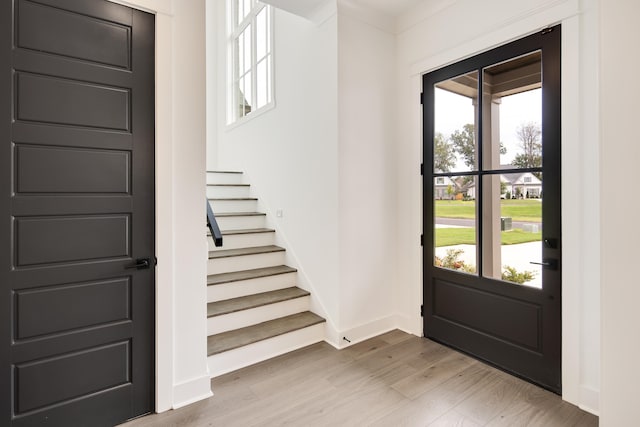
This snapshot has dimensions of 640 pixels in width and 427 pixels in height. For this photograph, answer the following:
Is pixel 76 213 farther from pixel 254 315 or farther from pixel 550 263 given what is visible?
pixel 550 263

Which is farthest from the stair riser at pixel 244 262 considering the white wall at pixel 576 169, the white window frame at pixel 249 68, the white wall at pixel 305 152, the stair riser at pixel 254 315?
the white wall at pixel 576 169

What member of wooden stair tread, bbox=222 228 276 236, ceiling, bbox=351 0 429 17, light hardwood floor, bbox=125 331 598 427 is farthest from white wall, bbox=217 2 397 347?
light hardwood floor, bbox=125 331 598 427

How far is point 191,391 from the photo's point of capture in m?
2.11

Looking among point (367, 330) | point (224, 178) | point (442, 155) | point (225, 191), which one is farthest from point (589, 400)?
point (224, 178)

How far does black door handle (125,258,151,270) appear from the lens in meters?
1.95

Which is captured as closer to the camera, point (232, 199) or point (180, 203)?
point (180, 203)

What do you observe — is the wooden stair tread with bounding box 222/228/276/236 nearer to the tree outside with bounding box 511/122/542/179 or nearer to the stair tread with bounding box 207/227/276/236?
the stair tread with bounding box 207/227/276/236

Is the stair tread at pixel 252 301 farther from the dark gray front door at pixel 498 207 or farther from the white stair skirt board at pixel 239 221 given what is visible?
the dark gray front door at pixel 498 207

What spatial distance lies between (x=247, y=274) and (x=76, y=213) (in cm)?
163

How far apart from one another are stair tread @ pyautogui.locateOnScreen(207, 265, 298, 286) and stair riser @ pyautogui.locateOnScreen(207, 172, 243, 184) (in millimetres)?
1652

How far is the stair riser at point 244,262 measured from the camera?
3154mm

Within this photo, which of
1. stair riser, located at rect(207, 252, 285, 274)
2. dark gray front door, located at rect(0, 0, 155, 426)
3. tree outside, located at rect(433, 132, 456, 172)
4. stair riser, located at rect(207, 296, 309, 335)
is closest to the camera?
dark gray front door, located at rect(0, 0, 155, 426)

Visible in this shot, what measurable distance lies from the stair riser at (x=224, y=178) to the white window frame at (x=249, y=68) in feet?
2.54

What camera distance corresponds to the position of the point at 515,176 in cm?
237
